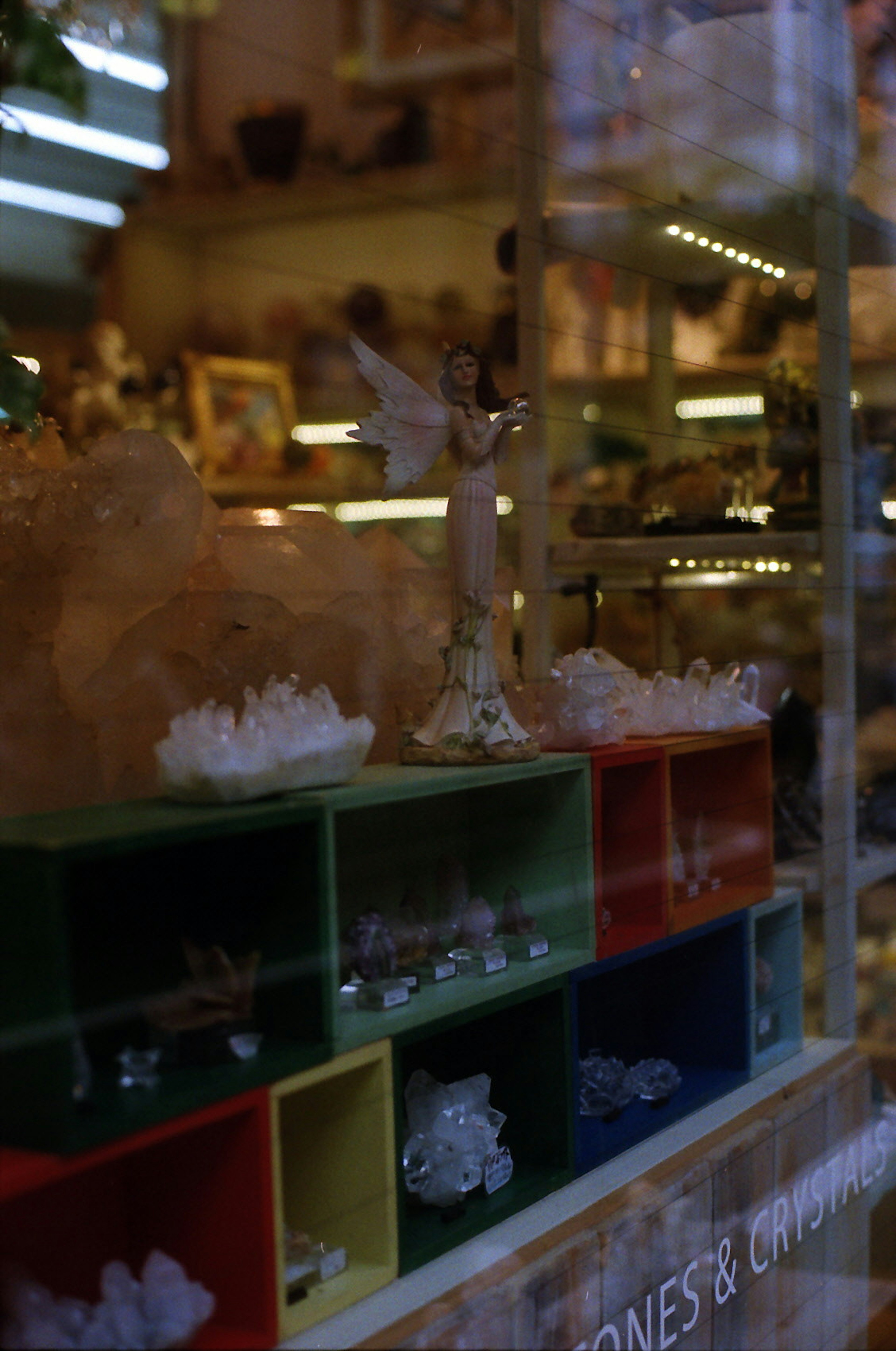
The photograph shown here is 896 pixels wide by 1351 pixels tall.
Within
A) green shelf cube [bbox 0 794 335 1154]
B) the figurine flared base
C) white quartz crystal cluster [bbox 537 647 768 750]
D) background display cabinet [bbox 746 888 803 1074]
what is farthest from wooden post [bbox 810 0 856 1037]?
green shelf cube [bbox 0 794 335 1154]

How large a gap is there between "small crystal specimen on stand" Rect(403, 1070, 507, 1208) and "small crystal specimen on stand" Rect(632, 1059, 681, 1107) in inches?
10.1

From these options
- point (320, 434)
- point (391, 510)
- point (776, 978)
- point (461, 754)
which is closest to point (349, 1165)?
point (461, 754)

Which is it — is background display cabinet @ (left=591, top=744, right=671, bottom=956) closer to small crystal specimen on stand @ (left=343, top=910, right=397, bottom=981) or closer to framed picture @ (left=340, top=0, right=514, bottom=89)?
small crystal specimen on stand @ (left=343, top=910, right=397, bottom=981)

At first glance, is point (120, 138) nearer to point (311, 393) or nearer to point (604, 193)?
point (311, 393)

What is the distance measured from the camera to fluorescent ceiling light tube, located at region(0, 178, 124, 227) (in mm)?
1921

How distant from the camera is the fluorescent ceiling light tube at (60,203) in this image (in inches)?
75.6

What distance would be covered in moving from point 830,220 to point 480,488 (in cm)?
94

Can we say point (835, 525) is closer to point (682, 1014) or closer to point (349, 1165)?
point (682, 1014)

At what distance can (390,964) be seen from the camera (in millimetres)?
1130

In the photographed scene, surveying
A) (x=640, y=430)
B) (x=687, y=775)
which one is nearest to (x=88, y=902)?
(x=687, y=775)

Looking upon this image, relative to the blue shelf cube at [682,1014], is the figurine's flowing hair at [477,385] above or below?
above

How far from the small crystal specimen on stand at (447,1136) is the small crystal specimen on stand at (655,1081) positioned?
256 mm

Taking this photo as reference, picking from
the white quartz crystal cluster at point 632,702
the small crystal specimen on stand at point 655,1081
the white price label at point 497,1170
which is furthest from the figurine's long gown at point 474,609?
the small crystal specimen on stand at point 655,1081

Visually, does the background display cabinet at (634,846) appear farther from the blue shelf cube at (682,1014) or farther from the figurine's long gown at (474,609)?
the figurine's long gown at (474,609)
